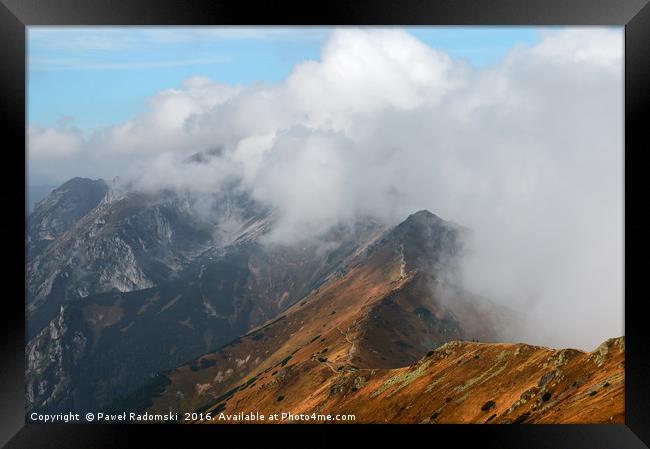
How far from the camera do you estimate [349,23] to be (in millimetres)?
16344

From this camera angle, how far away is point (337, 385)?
444 ft

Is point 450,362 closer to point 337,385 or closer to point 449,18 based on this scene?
point 337,385

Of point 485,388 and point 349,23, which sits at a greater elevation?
point 349,23

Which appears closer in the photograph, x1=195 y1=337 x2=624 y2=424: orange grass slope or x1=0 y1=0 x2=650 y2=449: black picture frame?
x1=0 y1=0 x2=650 y2=449: black picture frame

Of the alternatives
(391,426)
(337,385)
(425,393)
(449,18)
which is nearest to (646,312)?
(391,426)

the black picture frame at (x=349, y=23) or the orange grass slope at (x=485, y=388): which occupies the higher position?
the black picture frame at (x=349, y=23)

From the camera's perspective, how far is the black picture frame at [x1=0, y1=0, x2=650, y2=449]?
620 inches

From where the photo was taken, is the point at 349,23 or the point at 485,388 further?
the point at 485,388

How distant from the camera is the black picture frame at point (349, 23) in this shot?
15.8 metres

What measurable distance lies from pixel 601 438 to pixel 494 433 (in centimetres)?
285

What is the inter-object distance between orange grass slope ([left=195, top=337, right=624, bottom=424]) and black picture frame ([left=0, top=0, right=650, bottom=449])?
961cm

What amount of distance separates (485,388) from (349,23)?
6875cm

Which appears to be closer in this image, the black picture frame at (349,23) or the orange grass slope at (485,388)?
the black picture frame at (349,23)

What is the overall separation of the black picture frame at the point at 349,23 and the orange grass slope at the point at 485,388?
9.61m
